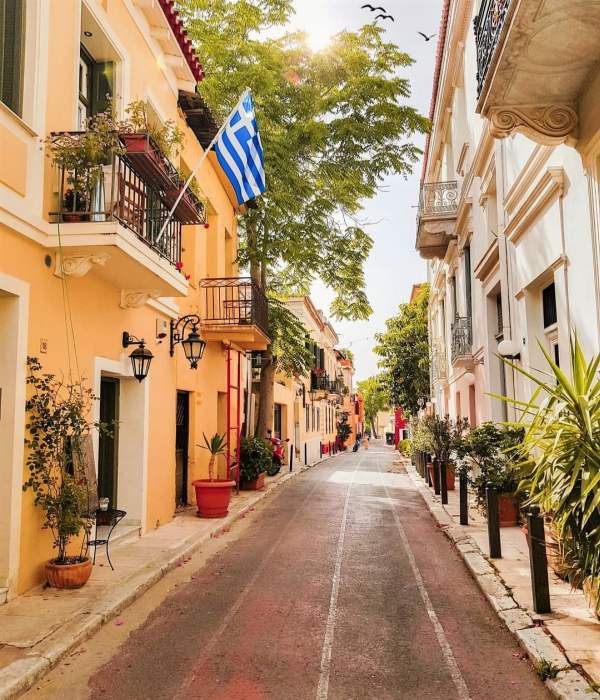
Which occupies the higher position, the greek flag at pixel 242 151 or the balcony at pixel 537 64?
the greek flag at pixel 242 151

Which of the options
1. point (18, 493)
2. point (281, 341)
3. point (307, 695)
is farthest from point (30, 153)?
point (281, 341)

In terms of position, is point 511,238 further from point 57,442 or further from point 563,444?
Result: point 57,442

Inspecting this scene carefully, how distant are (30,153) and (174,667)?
504 cm

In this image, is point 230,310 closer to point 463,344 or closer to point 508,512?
point 463,344

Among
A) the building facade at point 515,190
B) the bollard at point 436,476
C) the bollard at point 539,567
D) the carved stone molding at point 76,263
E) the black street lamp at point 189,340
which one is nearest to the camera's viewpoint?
the bollard at point 539,567

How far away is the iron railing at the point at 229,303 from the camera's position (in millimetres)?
13172

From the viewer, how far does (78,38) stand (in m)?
7.32

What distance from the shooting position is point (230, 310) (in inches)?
533

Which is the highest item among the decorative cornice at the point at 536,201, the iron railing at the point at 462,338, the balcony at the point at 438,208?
the balcony at the point at 438,208

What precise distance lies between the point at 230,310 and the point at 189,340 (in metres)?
3.19

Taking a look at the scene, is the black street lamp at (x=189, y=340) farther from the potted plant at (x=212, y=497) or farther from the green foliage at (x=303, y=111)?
the green foliage at (x=303, y=111)

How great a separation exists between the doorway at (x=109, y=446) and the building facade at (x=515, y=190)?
6.07 metres

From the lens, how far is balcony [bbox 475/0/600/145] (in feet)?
16.4

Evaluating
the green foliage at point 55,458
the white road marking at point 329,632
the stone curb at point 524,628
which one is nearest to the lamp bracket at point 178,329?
the green foliage at point 55,458
